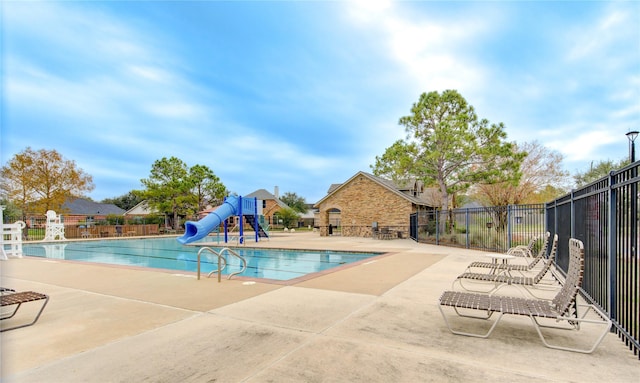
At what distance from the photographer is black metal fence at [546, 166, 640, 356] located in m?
3.00

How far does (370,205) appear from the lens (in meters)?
25.5

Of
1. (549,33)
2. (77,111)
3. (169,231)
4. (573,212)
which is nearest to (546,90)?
(549,33)

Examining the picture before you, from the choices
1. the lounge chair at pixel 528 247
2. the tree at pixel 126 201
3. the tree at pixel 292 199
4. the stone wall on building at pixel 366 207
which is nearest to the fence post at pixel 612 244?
the lounge chair at pixel 528 247

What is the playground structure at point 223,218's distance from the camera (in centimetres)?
1681

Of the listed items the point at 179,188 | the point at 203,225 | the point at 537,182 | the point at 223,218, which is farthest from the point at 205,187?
the point at 537,182

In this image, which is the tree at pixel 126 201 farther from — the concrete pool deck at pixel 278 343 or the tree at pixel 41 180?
the concrete pool deck at pixel 278 343

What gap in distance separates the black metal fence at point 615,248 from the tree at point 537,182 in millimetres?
18268

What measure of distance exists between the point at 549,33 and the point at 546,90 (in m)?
5.39

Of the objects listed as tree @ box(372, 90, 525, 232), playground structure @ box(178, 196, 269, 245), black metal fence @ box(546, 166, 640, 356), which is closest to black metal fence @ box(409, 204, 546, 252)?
tree @ box(372, 90, 525, 232)

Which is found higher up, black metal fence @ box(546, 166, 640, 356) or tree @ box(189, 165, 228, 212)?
tree @ box(189, 165, 228, 212)

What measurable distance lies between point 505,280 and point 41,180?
36.4 meters

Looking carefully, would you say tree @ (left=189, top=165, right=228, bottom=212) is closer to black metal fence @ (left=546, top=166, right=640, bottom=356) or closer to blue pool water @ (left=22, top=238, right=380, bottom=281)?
blue pool water @ (left=22, top=238, right=380, bottom=281)

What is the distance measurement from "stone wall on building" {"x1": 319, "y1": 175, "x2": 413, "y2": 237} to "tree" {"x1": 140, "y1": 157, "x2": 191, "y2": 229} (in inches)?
690

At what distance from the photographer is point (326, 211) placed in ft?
91.2
